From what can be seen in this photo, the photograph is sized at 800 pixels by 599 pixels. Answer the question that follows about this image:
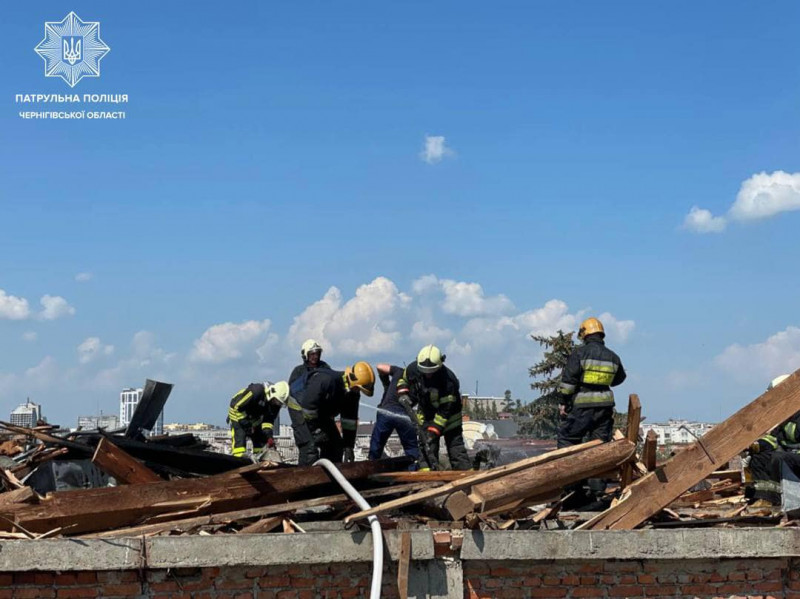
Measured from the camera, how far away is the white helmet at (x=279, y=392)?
37.0 feet

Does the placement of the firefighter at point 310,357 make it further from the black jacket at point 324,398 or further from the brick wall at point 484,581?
the brick wall at point 484,581

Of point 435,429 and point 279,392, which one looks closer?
point 435,429

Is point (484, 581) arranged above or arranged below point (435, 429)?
below

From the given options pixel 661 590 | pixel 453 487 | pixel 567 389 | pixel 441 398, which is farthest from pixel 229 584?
pixel 567 389

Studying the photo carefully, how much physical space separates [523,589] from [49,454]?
4.90 meters

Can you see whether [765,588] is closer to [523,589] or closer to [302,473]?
[523,589]

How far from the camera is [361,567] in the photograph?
6430mm

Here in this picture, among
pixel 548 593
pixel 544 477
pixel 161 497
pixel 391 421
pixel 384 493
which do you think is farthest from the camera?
pixel 391 421

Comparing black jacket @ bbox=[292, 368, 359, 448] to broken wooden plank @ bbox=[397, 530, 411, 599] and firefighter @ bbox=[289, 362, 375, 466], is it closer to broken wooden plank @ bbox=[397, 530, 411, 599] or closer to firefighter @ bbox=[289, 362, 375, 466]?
firefighter @ bbox=[289, 362, 375, 466]

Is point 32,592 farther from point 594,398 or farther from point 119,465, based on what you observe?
point 594,398

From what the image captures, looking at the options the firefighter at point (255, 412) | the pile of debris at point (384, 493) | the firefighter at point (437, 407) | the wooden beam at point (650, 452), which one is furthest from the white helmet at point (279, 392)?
the wooden beam at point (650, 452)

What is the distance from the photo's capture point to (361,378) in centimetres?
1059

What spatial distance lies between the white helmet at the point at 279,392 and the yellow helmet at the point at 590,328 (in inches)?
148

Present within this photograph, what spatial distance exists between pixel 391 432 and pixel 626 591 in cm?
505
